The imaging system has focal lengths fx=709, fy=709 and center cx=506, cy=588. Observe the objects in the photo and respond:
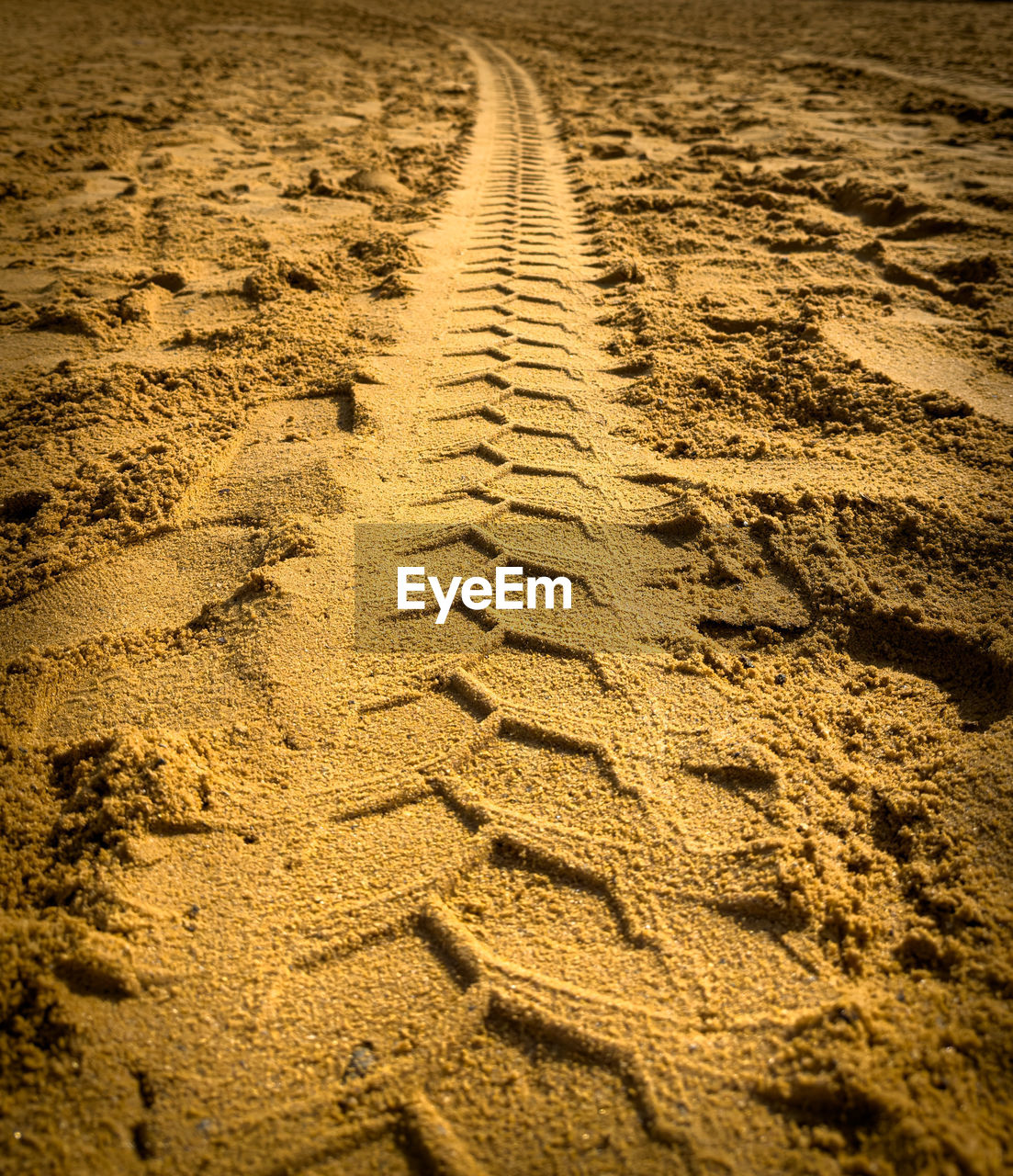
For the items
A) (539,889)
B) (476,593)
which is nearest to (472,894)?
(539,889)

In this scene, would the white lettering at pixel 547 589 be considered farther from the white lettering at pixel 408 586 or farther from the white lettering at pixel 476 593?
the white lettering at pixel 408 586

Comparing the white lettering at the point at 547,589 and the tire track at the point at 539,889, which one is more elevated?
the white lettering at the point at 547,589

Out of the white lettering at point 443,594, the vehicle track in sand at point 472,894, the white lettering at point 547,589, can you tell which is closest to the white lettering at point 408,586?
the white lettering at point 443,594

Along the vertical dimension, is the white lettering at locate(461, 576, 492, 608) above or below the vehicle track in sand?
above

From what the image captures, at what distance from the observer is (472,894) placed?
4.47 ft

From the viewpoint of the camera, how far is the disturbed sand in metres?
1.11

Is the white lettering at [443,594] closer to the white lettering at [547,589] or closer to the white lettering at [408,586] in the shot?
the white lettering at [408,586]

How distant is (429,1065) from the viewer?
3.73 ft

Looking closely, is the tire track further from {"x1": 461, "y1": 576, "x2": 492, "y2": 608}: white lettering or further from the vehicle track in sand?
{"x1": 461, "y1": 576, "x2": 492, "y2": 608}: white lettering

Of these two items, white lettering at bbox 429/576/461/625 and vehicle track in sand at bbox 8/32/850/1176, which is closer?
vehicle track in sand at bbox 8/32/850/1176

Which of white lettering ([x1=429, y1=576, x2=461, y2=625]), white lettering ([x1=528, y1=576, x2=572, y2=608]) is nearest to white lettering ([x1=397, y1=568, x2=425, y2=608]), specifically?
white lettering ([x1=429, y1=576, x2=461, y2=625])

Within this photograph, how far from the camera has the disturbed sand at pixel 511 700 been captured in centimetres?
111

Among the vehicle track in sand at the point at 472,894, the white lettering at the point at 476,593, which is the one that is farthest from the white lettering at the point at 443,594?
the vehicle track in sand at the point at 472,894

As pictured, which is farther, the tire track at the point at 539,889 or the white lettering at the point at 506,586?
the white lettering at the point at 506,586
